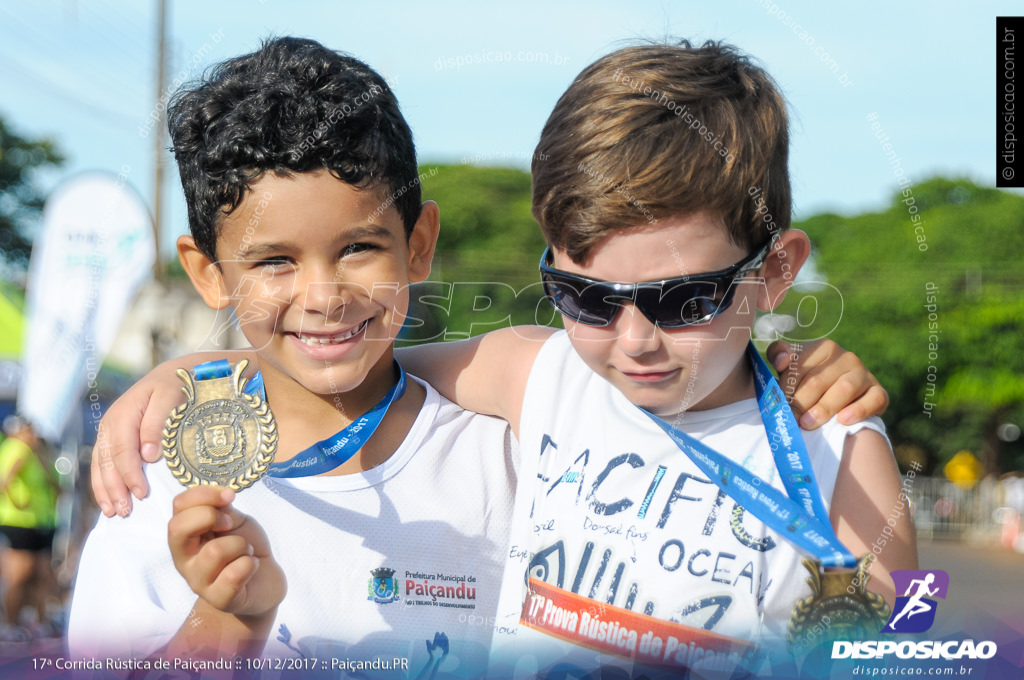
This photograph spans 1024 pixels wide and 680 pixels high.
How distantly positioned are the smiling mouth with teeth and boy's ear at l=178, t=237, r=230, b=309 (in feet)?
0.71

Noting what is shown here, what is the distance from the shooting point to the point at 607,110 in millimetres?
1721

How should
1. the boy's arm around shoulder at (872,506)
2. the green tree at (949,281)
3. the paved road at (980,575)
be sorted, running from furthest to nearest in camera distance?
1. the green tree at (949,281)
2. the paved road at (980,575)
3. the boy's arm around shoulder at (872,506)

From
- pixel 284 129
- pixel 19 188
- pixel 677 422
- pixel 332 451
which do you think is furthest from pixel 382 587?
pixel 19 188

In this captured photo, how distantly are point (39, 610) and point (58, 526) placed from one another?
0.58 m

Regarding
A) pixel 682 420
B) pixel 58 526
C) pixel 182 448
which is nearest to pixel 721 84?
pixel 682 420

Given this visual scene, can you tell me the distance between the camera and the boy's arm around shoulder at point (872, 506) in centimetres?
175

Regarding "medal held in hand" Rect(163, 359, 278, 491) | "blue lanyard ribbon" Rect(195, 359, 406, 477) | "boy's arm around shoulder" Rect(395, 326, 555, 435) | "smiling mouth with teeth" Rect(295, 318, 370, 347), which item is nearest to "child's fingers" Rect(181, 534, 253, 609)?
"medal held in hand" Rect(163, 359, 278, 491)

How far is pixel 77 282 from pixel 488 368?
237cm

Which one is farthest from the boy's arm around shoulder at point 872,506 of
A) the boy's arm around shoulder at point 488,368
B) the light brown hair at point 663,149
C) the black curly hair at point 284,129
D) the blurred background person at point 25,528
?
the blurred background person at point 25,528

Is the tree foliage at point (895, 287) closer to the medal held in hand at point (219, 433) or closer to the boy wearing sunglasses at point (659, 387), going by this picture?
the boy wearing sunglasses at point (659, 387)

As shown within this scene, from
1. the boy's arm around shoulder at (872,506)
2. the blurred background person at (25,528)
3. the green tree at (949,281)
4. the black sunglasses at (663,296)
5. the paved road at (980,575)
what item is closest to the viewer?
the black sunglasses at (663,296)

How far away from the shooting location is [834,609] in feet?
5.57

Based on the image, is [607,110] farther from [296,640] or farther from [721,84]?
[296,640]

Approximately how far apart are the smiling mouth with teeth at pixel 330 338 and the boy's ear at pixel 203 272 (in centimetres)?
22
